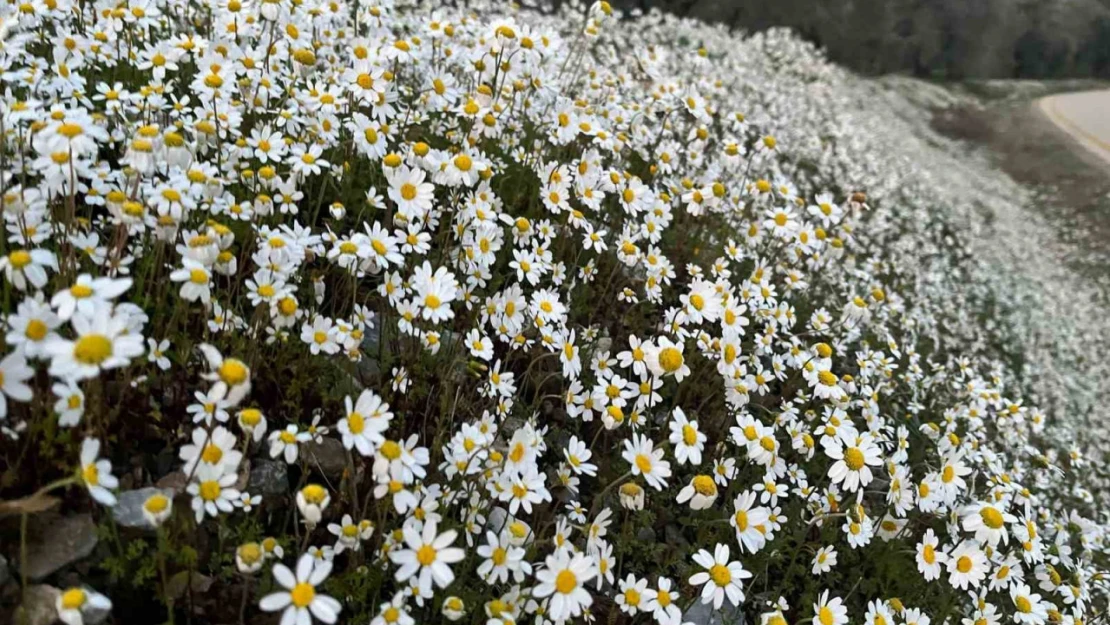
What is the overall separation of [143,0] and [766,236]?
173 inches

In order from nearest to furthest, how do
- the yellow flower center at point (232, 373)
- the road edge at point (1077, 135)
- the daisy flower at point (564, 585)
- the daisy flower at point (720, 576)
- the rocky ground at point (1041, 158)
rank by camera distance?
the yellow flower center at point (232, 373), the daisy flower at point (564, 585), the daisy flower at point (720, 576), the rocky ground at point (1041, 158), the road edge at point (1077, 135)

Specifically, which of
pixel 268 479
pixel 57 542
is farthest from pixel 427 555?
pixel 57 542

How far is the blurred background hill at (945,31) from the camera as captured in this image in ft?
70.9

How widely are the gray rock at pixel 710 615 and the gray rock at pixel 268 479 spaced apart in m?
1.78

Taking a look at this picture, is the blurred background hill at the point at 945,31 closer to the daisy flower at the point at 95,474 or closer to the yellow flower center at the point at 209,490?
the yellow flower center at the point at 209,490

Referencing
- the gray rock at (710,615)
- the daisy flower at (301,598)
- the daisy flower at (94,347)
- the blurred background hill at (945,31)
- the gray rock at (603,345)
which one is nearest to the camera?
the daisy flower at (94,347)

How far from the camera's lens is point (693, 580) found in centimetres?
276

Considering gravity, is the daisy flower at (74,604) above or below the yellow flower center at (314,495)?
below

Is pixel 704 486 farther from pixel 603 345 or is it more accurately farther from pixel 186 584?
pixel 186 584

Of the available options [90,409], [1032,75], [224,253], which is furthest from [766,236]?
[1032,75]

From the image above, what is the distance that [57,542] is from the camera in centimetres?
232

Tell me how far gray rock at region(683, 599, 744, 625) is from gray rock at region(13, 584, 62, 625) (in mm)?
2344

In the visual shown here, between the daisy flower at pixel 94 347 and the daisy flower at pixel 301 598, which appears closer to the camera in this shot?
the daisy flower at pixel 94 347

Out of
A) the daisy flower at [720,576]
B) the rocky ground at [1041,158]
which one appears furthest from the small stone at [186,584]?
→ the rocky ground at [1041,158]
